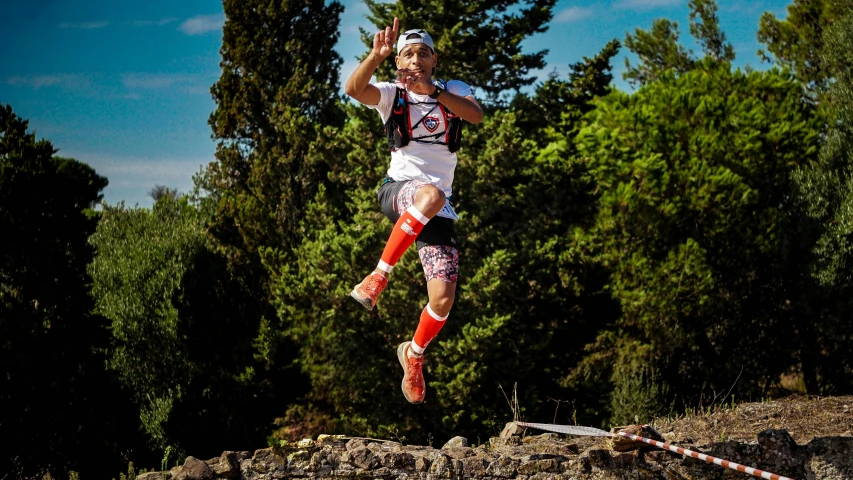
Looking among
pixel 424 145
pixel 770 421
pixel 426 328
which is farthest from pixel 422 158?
pixel 770 421

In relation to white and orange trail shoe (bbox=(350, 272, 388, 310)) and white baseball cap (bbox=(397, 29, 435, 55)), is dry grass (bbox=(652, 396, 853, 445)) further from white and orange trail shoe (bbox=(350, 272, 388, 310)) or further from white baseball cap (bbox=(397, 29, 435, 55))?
white baseball cap (bbox=(397, 29, 435, 55))

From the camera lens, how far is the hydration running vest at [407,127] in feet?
24.6

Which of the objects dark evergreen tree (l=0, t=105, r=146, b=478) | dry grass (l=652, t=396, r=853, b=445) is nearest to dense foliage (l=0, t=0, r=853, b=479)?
dark evergreen tree (l=0, t=105, r=146, b=478)

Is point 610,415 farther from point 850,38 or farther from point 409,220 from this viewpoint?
point 409,220

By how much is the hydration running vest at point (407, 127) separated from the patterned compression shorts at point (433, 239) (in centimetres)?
34

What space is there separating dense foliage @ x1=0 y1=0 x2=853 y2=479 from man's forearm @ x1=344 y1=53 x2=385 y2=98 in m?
16.8

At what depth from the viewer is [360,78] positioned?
23.1 ft

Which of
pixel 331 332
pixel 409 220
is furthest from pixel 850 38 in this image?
pixel 409 220

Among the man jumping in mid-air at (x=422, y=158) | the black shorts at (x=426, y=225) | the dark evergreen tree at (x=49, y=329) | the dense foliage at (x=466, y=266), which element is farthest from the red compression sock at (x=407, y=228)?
the dark evergreen tree at (x=49, y=329)

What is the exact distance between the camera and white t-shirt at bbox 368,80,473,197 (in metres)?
7.54

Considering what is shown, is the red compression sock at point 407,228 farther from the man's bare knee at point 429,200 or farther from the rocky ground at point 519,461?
the rocky ground at point 519,461

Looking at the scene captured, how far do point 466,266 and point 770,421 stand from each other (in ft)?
49.2

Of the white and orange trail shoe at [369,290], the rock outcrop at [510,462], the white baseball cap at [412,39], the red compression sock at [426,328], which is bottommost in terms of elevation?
the rock outcrop at [510,462]

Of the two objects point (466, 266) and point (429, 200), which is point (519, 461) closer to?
point (429, 200)
